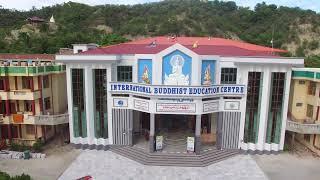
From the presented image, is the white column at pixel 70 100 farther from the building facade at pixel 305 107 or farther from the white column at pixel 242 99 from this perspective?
the building facade at pixel 305 107

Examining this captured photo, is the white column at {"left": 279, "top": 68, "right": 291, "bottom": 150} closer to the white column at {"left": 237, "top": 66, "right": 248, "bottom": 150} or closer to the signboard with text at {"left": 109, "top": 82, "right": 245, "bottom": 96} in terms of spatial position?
the white column at {"left": 237, "top": 66, "right": 248, "bottom": 150}

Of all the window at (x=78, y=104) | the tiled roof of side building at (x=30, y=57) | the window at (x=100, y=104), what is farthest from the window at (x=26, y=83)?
the tiled roof of side building at (x=30, y=57)

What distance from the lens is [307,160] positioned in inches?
840

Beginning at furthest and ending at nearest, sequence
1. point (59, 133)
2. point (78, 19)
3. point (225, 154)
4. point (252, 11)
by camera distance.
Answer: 1. point (252, 11)
2. point (78, 19)
3. point (59, 133)
4. point (225, 154)

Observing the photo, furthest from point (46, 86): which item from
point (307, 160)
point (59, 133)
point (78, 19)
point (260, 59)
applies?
point (78, 19)

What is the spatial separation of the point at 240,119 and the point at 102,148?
35.4 feet

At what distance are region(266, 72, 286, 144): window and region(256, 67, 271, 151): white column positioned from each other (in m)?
0.31

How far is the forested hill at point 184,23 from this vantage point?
213 feet

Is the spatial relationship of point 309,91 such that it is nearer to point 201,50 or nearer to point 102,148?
point 201,50

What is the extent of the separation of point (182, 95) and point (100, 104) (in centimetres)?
658

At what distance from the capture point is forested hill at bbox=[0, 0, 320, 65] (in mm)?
65000

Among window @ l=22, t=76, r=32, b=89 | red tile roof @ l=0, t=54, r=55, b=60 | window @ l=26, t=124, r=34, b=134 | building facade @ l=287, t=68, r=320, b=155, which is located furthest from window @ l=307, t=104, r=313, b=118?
red tile roof @ l=0, t=54, r=55, b=60

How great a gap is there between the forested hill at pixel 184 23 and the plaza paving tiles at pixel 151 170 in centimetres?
4203

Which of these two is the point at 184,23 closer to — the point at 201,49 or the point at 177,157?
the point at 201,49
